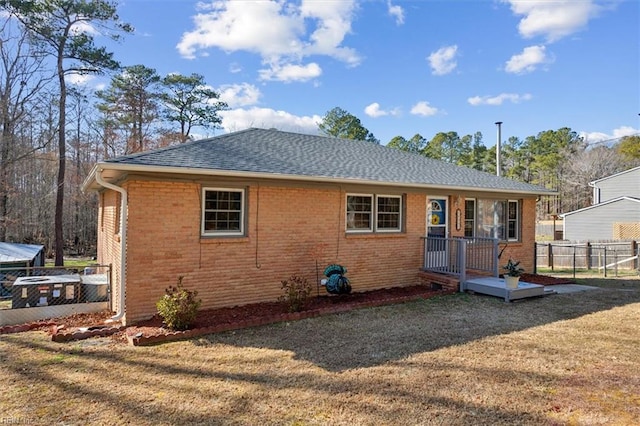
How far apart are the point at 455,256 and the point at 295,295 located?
4998 millimetres

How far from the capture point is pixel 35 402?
3.94m

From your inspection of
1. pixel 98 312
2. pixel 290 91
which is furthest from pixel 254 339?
pixel 290 91

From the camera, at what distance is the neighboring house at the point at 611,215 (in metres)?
25.5

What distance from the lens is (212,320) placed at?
21.9 feet

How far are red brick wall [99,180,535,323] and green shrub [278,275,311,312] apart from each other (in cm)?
31

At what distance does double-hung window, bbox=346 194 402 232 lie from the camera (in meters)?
9.27

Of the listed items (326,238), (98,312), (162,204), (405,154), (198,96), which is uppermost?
(198,96)

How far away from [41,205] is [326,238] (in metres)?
25.6

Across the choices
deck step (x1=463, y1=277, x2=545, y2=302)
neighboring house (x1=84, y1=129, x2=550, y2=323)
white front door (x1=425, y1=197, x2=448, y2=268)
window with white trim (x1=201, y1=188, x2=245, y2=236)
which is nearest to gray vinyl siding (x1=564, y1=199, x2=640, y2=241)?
neighboring house (x1=84, y1=129, x2=550, y2=323)

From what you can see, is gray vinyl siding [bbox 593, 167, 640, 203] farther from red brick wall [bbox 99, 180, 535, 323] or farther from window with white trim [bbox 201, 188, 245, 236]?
window with white trim [bbox 201, 188, 245, 236]

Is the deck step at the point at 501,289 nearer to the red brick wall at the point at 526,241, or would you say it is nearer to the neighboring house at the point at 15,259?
the red brick wall at the point at 526,241

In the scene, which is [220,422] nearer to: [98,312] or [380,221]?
[98,312]

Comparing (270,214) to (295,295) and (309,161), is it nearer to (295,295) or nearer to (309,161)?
(295,295)

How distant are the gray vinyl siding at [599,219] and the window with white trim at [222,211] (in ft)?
94.6
